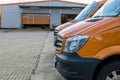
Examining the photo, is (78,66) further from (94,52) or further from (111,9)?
(111,9)

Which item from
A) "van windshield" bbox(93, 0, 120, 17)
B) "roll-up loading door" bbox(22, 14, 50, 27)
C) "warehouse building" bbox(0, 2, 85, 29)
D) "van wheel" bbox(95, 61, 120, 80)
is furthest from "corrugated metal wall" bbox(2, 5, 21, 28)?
"van wheel" bbox(95, 61, 120, 80)

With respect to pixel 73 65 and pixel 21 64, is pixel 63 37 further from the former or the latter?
pixel 21 64

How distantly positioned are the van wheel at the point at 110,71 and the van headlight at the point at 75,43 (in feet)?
2.14

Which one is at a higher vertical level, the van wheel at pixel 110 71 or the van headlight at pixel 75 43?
the van headlight at pixel 75 43

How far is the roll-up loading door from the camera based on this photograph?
2260 inches

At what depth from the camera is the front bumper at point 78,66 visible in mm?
6496

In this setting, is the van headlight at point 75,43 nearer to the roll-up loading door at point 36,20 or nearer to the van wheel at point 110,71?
the van wheel at point 110,71

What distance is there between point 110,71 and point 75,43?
34.5 inches

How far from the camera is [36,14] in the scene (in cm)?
5741

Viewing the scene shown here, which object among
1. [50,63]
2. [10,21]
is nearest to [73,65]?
[50,63]

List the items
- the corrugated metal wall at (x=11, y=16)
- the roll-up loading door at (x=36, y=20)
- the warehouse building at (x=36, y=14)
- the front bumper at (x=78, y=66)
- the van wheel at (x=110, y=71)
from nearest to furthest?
the front bumper at (x=78, y=66)
the van wheel at (x=110, y=71)
the warehouse building at (x=36, y=14)
the roll-up loading door at (x=36, y=20)
the corrugated metal wall at (x=11, y=16)

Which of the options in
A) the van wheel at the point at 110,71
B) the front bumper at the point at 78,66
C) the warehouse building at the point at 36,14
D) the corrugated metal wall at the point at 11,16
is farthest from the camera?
the corrugated metal wall at the point at 11,16

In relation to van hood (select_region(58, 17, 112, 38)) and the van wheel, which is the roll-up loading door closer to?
van hood (select_region(58, 17, 112, 38))

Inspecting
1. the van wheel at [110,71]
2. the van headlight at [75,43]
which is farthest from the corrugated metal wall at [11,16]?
the van wheel at [110,71]
